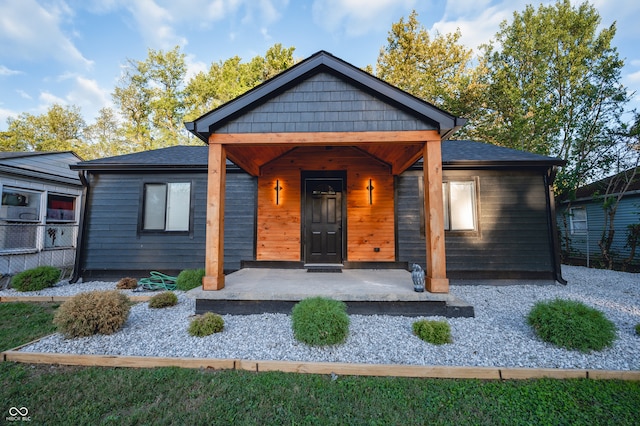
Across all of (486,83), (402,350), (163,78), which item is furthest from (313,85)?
(163,78)

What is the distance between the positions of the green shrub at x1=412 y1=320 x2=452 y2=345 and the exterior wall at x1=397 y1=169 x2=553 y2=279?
3187mm

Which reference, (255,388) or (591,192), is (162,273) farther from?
(591,192)

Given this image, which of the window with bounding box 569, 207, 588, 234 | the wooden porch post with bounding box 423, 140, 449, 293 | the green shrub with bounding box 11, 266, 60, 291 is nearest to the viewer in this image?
the wooden porch post with bounding box 423, 140, 449, 293

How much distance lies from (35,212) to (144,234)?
396cm

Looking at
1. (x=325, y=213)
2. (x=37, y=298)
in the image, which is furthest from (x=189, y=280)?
(x=325, y=213)

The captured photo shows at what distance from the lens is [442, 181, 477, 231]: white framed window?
644 centimetres

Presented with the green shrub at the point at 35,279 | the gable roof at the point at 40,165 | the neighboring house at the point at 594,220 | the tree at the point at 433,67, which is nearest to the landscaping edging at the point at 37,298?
the green shrub at the point at 35,279

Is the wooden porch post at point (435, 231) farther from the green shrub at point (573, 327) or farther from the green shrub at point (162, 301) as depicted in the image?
the green shrub at point (162, 301)

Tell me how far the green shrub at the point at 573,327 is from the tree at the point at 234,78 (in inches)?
786

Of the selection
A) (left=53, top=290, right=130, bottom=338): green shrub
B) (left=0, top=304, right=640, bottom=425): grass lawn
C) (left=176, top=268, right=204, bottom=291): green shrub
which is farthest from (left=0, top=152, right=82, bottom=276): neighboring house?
(left=0, top=304, right=640, bottom=425): grass lawn

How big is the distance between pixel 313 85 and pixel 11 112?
31.8m

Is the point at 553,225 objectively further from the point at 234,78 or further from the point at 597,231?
the point at 234,78

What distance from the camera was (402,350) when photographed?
293 centimetres

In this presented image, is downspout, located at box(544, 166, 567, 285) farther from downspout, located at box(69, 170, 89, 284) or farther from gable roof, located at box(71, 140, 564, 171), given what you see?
downspout, located at box(69, 170, 89, 284)
